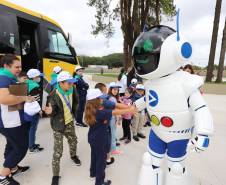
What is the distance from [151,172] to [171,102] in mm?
851

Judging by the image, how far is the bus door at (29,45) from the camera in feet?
20.1

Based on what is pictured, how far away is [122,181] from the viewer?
325 cm

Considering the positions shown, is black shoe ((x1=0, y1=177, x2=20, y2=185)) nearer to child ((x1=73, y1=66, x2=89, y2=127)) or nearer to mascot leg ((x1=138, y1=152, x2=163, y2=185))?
mascot leg ((x1=138, y1=152, x2=163, y2=185))

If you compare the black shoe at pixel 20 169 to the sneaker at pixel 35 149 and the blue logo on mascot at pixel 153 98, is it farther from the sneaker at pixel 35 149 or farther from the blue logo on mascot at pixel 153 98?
the blue logo on mascot at pixel 153 98

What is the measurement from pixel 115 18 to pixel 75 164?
646 inches

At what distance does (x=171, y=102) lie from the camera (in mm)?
2428

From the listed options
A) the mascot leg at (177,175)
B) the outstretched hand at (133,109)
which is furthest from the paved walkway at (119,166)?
the outstretched hand at (133,109)

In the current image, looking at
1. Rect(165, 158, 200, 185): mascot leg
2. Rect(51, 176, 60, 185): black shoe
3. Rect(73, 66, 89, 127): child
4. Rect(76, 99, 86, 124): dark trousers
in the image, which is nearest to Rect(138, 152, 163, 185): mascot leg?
Rect(165, 158, 200, 185): mascot leg

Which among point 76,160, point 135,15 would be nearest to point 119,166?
point 76,160

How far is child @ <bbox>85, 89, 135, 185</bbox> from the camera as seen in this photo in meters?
2.68

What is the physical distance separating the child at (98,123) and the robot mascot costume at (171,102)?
1.49ft

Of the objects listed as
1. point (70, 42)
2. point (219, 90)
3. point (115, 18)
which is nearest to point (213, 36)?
point (219, 90)

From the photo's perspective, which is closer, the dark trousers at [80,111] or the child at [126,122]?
the child at [126,122]

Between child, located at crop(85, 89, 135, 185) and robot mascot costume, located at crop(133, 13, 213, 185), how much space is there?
0.45m
